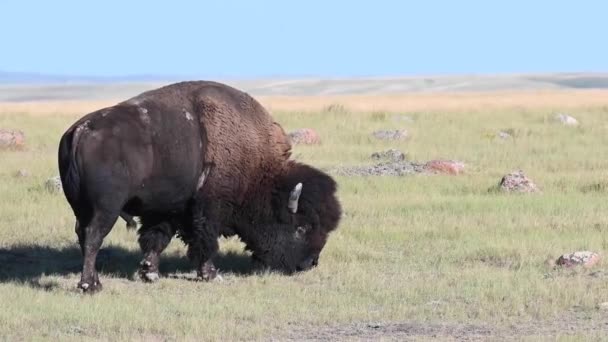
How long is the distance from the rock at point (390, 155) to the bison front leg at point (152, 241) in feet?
31.9

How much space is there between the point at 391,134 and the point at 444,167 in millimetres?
6161

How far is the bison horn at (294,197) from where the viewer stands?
1192cm

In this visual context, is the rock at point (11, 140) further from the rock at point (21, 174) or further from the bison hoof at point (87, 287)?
the bison hoof at point (87, 287)

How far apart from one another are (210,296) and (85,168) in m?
1.55

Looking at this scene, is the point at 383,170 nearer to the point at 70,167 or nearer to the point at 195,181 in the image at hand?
the point at 195,181

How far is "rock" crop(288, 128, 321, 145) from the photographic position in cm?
2397

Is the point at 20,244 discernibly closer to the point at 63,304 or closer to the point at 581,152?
the point at 63,304

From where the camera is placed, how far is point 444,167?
1933cm

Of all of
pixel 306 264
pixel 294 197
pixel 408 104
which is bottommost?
pixel 408 104

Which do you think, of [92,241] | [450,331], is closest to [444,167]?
[92,241]

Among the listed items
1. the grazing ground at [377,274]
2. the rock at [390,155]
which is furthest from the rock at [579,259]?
the rock at [390,155]

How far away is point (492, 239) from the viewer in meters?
13.4

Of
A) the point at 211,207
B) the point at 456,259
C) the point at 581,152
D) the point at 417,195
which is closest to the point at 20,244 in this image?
the point at 211,207

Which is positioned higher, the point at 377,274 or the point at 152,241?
the point at 152,241
